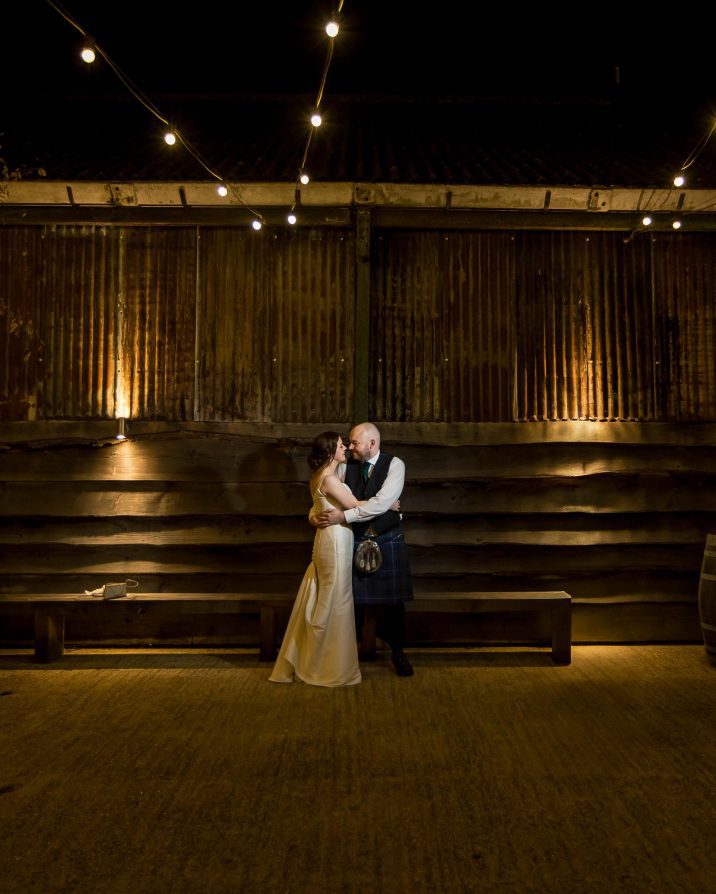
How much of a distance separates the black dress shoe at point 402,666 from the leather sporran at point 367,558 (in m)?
0.89

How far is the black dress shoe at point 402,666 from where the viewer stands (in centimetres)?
596

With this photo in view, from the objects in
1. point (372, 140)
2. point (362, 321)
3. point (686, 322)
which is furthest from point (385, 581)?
point (372, 140)

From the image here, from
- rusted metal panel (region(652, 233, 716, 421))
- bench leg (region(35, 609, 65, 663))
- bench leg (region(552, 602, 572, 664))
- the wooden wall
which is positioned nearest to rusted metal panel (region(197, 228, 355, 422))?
the wooden wall

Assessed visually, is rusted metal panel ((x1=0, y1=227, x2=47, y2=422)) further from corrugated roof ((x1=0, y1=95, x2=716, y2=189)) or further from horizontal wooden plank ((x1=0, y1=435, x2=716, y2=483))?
corrugated roof ((x1=0, y1=95, x2=716, y2=189))

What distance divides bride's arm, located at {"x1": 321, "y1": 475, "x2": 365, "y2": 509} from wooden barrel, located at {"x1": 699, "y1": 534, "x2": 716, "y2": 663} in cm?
A: 345

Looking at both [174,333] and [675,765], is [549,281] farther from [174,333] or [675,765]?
[675,765]

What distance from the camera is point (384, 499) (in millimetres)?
5844

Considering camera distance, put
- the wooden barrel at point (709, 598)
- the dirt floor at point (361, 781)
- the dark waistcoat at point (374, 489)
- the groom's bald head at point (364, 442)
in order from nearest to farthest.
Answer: the dirt floor at point (361, 781) → the dark waistcoat at point (374, 489) → the groom's bald head at point (364, 442) → the wooden barrel at point (709, 598)

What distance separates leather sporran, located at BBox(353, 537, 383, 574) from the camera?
5828 millimetres

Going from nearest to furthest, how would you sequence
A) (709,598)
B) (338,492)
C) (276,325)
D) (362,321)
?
1. (338,492)
2. (709,598)
3. (362,321)
4. (276,325)

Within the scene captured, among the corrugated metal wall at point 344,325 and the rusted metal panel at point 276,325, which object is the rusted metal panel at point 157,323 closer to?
the corrugated metal wall at point 344,325

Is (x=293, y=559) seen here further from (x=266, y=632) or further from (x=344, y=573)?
(x=344, y=573)

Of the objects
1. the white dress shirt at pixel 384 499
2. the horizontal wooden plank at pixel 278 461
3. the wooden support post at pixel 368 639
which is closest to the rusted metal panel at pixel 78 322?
the horizontal wooden plank at pixel 278 461

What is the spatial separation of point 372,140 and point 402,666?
257 inches
